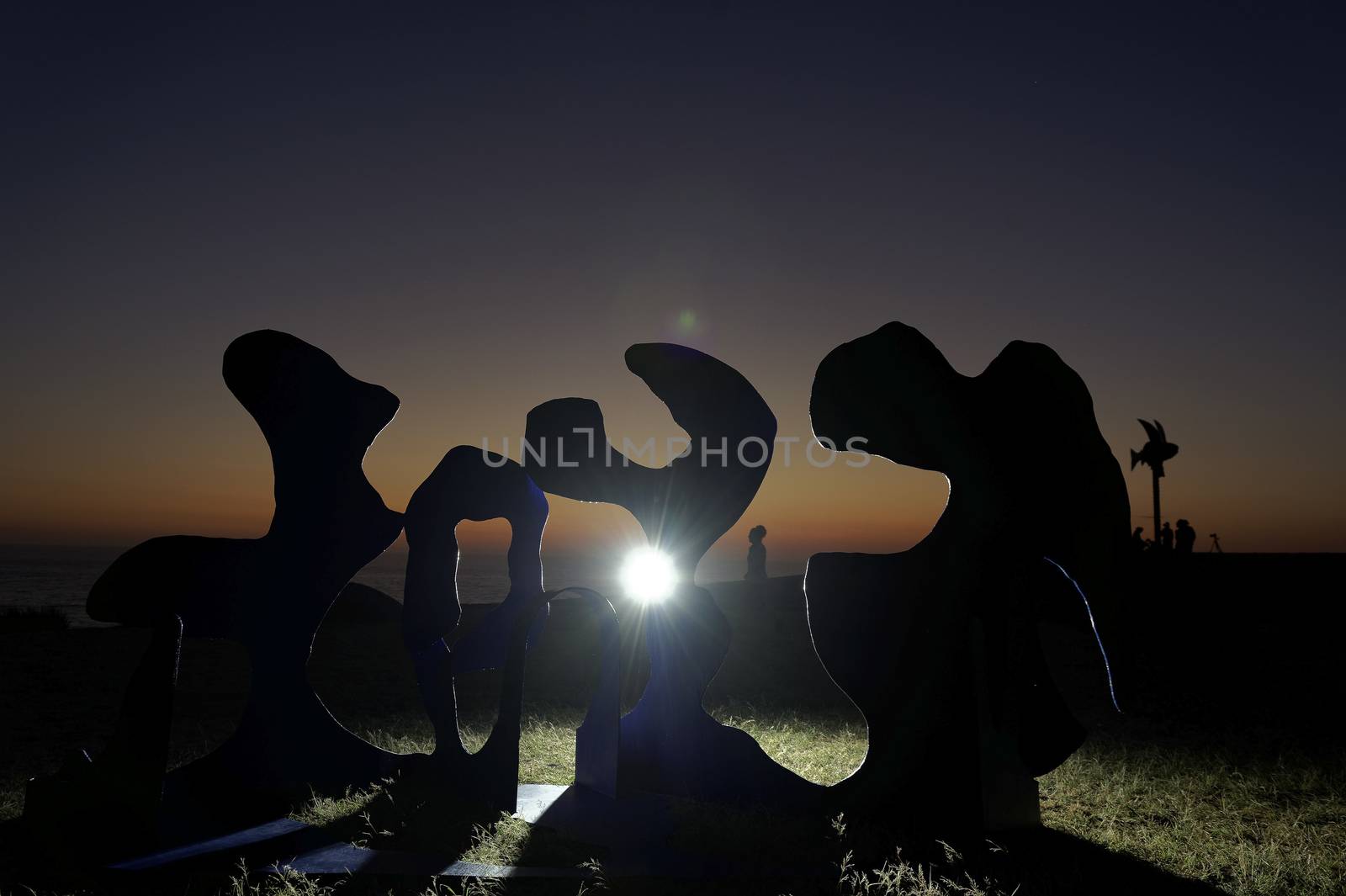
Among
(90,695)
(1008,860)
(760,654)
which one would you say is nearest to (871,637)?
(1008,860)

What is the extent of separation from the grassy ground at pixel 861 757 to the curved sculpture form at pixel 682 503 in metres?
0.65

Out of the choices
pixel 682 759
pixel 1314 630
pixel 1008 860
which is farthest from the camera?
pixel 1314 630

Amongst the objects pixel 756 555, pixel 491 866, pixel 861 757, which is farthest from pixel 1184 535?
pixel 491 866

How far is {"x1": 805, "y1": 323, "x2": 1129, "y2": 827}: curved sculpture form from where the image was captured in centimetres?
545

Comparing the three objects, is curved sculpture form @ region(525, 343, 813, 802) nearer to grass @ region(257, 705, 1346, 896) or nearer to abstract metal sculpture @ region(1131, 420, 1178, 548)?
grass @ region(257, 705, 1346, 896)

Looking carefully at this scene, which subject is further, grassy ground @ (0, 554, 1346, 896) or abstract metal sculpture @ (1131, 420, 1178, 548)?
abstract metal sculpture @ (1131, 420, 1178, 548)

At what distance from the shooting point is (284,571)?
6.59 m


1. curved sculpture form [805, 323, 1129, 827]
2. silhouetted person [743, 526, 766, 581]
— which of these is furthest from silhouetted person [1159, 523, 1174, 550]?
curved sculpture form [805, 323, 1129, 827]

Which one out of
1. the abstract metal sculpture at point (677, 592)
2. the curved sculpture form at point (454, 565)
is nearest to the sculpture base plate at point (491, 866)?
the abstract metal sculpture at point (677, 592)

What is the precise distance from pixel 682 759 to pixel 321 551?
3.01 m

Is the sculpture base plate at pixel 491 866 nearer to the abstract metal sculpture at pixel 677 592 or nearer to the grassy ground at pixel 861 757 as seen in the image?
the grassy ground at pixel 861 757

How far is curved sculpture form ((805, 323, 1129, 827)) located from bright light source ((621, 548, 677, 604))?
1103 millimetres

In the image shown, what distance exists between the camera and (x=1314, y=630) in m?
12.0

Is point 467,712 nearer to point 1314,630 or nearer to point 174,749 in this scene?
point 174,749
